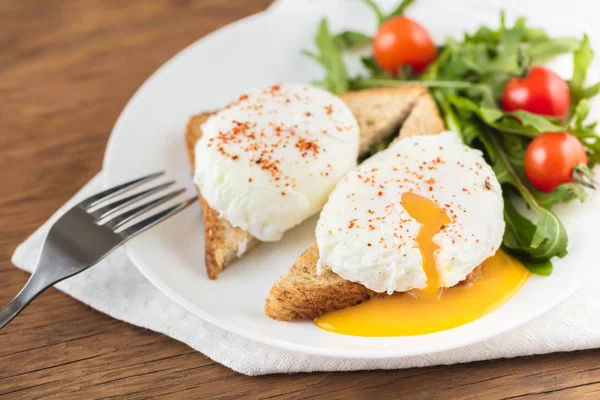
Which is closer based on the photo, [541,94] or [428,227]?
[428,227]

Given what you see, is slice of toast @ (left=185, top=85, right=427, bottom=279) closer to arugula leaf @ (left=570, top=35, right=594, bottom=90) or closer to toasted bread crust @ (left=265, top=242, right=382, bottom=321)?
toasted bread crust @ (left=265, top=242, right=382, bottom=321)

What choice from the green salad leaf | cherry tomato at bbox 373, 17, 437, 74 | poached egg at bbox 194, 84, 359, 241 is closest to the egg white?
poached egg at bbox 194, 84, 359, 241

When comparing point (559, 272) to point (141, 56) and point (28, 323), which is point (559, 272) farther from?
point (141, 56)

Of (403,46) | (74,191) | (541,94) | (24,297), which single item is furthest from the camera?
(403,46)

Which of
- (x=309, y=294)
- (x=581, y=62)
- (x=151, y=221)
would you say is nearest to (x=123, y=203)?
(x=151, y=221)

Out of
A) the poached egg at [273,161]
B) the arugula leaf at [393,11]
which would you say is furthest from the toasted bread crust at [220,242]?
the arugula leaf at [393,11]

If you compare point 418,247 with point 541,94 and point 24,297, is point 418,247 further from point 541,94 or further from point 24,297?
point 24,297
